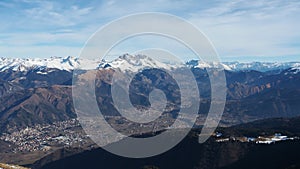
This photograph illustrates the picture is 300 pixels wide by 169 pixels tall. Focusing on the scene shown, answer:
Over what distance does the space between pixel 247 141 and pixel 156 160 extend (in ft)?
158

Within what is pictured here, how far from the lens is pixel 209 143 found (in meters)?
198

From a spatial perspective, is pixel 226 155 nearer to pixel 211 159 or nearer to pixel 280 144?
pixel 211 159

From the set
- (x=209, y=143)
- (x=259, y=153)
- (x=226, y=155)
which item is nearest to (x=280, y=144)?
(x=259, y=153)

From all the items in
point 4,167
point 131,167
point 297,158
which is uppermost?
point 4,167

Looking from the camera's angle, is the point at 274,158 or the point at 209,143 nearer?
the point at 274,158

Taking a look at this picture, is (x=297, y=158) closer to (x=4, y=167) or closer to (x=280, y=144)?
(x=280, y=144)

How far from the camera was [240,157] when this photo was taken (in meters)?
172

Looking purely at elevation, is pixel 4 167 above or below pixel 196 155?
above

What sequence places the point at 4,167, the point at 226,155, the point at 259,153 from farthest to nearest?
the point at 226,155, the point at 259,153, the point at 4,167

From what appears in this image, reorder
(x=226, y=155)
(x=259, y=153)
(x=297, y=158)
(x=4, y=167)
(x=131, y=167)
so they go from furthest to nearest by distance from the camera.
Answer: (x=131, y=167), (x=226, y=155), (x=259, y=153), (x=297, y=158), (x=4, y=167)

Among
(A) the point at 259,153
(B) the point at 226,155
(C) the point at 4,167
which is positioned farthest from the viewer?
(B) the point at 226,155

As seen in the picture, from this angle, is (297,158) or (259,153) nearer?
(297,158)

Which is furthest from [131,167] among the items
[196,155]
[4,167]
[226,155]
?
[4,167]

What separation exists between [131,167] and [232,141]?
5407 centimetres
